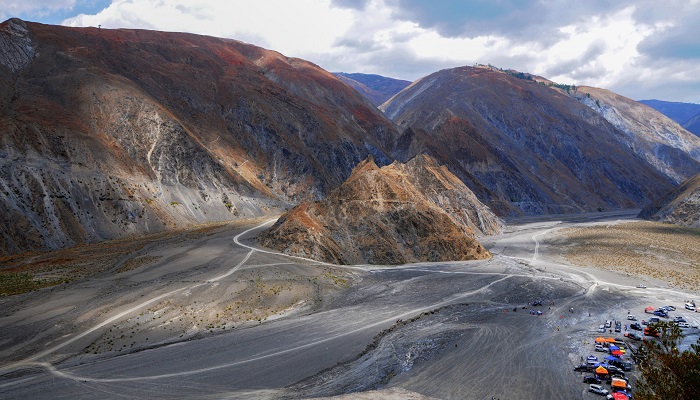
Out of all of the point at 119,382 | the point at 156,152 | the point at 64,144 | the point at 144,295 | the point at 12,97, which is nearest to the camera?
the point at 119,382

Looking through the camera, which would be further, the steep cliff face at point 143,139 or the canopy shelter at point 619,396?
the steep cliff face at point 143,139

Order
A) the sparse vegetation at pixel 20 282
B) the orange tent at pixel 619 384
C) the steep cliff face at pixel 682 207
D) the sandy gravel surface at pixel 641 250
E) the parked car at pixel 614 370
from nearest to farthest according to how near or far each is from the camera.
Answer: the orange tent at pixel 619 384 → the parked car at pixel 614 370 → the sparse vegetation at pixel 20 282 → the sandy gravel surface at pixel 641 250 → the steep cliff face at pixel 682 207

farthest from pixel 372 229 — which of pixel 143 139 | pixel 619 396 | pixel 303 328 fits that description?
pixel 143 139

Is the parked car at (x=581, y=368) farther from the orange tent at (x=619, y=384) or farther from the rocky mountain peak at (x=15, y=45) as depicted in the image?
the rocky mountain peak at (x=15, y=45)

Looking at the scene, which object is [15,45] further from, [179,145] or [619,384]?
[619,384]

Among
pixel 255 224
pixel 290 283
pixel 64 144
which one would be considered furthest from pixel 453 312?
pixel 64 144

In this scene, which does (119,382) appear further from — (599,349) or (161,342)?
(599,349)

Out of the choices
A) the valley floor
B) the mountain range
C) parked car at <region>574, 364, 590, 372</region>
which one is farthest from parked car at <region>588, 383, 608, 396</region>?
the mountain range

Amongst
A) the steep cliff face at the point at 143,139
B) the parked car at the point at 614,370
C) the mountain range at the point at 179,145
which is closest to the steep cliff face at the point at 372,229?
the mountain range at the point at 179,145
